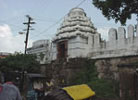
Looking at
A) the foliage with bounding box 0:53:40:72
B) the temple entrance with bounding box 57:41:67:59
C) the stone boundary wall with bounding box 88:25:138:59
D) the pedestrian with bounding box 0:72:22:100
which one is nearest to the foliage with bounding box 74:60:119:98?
the stone boundary wall with bounding box 88:25:138:59

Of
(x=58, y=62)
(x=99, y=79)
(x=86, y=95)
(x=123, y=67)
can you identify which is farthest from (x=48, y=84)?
(x=86, y=95)

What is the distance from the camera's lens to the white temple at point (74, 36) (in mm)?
14617

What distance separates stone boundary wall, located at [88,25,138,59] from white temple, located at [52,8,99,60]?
645 millimetres

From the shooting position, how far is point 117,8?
8.88m

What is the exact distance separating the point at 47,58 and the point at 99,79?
628 cm

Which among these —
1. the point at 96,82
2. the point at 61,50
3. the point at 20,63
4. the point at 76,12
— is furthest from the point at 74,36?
the point at 20,63

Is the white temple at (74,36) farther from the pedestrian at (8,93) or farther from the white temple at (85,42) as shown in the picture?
the pedestrian at (8,93)

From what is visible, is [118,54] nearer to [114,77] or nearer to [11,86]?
[114,77]

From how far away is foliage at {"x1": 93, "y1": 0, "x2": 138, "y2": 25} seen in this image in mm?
8609

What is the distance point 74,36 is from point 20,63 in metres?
7.34

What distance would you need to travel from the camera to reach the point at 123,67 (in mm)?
10789

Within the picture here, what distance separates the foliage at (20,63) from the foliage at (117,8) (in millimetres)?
10914

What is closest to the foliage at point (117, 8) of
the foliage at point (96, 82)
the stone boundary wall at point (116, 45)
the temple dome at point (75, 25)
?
the stone boundary wall at point (116, 45)

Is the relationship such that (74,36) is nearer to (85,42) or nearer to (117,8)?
(85,42)
